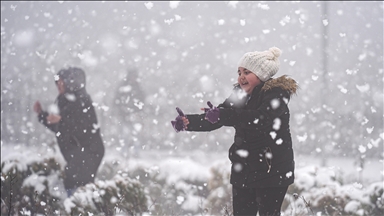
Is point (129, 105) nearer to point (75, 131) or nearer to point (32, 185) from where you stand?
point (75, 131)

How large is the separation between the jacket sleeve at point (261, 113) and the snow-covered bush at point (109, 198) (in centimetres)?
204

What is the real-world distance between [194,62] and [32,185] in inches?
238

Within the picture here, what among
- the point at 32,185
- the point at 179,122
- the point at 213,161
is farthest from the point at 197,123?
the point at 213,161

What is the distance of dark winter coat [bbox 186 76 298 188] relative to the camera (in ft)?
7.68

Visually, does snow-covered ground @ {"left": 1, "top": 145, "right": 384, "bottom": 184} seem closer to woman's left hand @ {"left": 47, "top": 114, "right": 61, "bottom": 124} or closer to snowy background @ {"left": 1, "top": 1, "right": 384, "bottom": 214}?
snowy background @ {"left": 1, "top": 1, "right": 384, "bottom": 214}

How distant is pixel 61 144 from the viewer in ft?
15.5

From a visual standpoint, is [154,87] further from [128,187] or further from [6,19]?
[128,187]

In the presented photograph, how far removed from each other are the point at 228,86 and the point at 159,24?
2194 millimetres

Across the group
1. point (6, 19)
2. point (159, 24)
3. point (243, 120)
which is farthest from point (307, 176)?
point (6, 19)

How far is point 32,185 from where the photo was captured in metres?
4.66

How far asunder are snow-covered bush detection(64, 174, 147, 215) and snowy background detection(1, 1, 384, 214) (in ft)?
9.41

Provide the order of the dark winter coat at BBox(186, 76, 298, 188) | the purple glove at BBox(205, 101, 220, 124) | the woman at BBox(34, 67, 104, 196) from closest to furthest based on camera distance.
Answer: the purple glove at BBox(205, 101, 220, 124)
the dark winter coat at BBox(186, 76, 298, 188)
the woman at BBox(34, 67, 104, 196)

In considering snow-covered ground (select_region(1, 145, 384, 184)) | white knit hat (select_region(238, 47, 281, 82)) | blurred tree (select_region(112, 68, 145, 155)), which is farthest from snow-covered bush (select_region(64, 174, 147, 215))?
blurred tree (select_region(112, 68, 145, 155))

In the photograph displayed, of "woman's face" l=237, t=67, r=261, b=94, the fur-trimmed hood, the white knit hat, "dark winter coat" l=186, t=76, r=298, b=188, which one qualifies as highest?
the white knit hat
